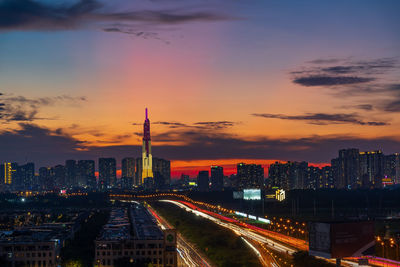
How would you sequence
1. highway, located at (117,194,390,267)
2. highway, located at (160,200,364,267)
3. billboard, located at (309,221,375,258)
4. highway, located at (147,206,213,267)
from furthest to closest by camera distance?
1. highway, located at (147,206,213,267)
2. highway, located at (160,200,364,267)
3. highway, located at (117,194,390,267)
4. billboard, located at (309,221,375,258)

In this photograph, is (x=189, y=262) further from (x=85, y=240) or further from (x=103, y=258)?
(x=85, y=240)

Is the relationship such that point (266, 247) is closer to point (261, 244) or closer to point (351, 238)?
point (261, 244)

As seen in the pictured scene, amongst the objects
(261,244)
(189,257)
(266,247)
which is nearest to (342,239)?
(266,247)

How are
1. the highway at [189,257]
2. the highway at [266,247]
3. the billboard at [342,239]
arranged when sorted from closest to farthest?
the billboard at [342,239] → the highway at [266,247] → the highway at [189,257]

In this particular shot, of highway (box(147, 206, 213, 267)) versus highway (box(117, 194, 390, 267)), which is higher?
highway (box(117, 194, 390, 267))

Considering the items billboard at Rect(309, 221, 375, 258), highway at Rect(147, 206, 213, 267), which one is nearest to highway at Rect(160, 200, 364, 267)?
highway at Rect(147, 206, 213, 267)

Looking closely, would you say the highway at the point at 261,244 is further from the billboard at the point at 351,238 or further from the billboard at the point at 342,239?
the billboard at the point at 342,239

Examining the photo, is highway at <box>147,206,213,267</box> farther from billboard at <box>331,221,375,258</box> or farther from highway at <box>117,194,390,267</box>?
billboard at <box>331,221,375,258</box>

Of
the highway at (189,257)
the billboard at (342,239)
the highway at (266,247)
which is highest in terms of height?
the billboard at (342,239)

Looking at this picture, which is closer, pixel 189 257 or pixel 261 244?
pixel 189 257

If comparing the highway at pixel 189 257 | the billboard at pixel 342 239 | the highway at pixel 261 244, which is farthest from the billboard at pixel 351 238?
the highway at pixel 189 257
